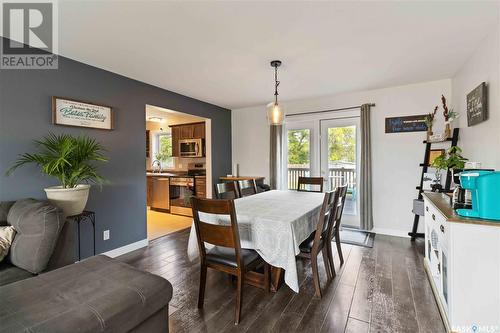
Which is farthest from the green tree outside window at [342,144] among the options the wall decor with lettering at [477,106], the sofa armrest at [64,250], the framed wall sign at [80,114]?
the sofa armrest at [64,250]

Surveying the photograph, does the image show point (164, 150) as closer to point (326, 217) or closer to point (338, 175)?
point (338, 175)

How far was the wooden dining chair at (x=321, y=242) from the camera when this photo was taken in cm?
209

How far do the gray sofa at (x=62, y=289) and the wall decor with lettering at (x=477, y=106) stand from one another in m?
3.12

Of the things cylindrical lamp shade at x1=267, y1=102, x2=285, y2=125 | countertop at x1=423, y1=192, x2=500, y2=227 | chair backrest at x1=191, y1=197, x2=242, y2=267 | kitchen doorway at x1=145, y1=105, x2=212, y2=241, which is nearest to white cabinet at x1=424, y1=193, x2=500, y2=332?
countertop at x1=423, y1=192, x2=500, y2=227

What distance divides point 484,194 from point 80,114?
150 inches

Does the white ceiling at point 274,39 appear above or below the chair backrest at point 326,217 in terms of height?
above

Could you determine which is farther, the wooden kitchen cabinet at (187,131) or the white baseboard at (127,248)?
the wooden kitchen cabinet at (187,131)

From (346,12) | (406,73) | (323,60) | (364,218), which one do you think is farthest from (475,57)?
(364,218)

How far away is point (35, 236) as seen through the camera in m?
1.66

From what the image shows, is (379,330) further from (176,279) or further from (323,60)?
(323,60)

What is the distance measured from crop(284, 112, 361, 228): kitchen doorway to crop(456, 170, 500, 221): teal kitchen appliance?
8.05 feet

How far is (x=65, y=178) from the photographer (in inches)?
91.2

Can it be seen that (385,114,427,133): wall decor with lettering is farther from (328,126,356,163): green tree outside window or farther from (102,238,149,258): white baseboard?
(102,238,149,258): white baseboard

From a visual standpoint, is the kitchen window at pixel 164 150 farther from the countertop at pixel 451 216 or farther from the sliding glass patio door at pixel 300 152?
the countertop at pixel 451 216
